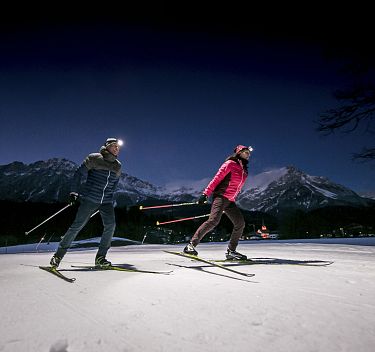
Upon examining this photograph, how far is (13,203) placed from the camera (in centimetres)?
7838

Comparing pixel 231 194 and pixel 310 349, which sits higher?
pixel 231 194

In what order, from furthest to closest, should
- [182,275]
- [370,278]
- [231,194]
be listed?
[231,194] → [182,275] → [370,278]

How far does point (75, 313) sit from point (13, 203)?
90.6 meters

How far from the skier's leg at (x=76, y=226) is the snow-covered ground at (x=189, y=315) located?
1.07 metres

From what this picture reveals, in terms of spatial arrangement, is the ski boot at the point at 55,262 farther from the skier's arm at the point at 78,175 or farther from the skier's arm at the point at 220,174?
the skier's arm at the point at 220,174

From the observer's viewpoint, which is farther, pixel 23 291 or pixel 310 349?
pixel 23 291

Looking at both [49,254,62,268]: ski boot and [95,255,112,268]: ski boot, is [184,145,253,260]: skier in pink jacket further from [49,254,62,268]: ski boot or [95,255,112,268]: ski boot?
[49,254,62,268]: ski boot

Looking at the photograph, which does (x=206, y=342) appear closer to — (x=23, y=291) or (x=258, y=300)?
(x=258, y=300)

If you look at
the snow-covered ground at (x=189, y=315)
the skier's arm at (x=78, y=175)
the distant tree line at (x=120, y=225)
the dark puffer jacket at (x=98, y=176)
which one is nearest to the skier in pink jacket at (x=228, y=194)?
the dark puffer jacket at (x=98, y=176)

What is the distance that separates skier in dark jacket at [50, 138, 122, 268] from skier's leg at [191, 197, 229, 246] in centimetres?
152

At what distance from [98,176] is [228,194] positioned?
2.32m

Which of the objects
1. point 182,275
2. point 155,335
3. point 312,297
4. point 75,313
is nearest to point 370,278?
point 312,297

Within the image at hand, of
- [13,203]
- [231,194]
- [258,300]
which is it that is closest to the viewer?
[258,300]

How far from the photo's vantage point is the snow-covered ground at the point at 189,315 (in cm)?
152
